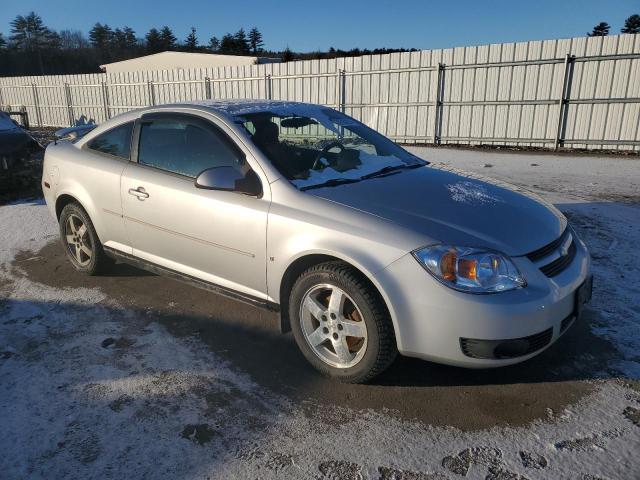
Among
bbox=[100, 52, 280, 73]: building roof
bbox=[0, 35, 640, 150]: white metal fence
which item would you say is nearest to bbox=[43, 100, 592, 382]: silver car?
bbox=[0, 35, 640, 150]: white metal fence

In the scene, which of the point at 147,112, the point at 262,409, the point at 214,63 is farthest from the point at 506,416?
the point at 214,63

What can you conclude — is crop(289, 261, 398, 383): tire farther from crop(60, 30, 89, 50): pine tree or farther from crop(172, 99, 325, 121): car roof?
crop(60, 30, 89, 50): pine tree

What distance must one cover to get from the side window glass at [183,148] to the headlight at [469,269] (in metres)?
1.42

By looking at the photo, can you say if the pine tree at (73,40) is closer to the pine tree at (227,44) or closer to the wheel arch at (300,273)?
the pine tree at (227,44)

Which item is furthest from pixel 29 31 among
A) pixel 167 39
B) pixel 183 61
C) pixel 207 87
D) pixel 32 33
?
pixel 207 87

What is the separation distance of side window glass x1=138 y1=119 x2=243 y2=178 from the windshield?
0.73 feet

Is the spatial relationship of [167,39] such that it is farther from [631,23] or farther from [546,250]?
[546,250]

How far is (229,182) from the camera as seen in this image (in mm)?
3031

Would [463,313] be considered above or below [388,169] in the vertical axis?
below

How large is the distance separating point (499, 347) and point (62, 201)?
408cm

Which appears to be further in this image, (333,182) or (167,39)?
(167,39)

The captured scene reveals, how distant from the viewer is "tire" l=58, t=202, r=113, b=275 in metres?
4.33

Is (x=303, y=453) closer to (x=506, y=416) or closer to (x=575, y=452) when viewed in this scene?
(x=506, y=416)

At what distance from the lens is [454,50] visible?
1333 cm
